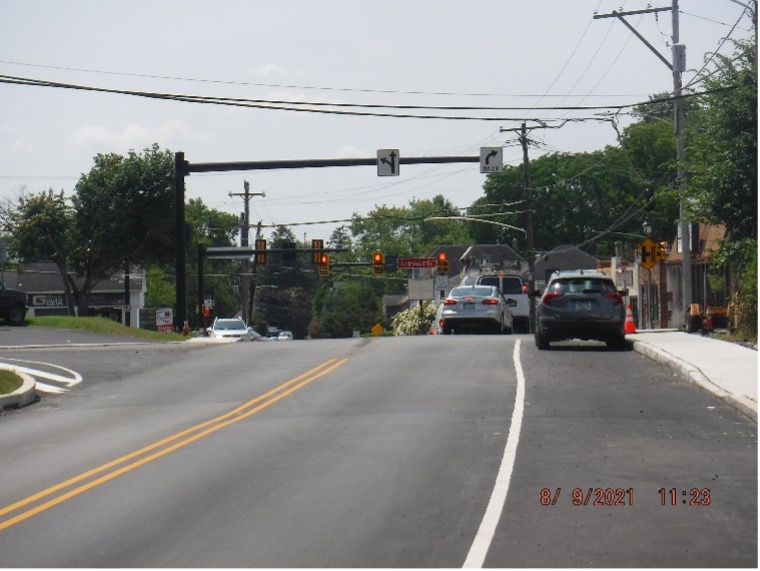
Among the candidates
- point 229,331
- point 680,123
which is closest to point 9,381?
point 680,123

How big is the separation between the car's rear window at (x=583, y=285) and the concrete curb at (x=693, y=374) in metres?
1.44

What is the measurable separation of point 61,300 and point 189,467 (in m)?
79.3

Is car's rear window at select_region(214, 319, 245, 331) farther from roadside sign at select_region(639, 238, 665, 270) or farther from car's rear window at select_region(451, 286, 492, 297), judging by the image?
roadside sign at select_region(639, 238, 665, 270)

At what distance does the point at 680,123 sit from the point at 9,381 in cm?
2534

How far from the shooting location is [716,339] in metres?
28.8

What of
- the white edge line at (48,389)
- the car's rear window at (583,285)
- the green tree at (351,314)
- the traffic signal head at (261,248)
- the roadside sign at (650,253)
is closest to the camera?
the white edge line at (48,389)

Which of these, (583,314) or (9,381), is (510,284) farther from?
(9,381)

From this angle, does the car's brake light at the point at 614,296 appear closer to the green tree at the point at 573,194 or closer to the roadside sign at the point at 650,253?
the roadside sign at the point at 650,253

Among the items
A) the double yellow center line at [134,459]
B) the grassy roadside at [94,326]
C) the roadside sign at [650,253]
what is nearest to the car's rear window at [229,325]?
the grassy roadside at [94,326]

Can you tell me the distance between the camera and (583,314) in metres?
26.9

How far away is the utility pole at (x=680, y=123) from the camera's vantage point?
125ft

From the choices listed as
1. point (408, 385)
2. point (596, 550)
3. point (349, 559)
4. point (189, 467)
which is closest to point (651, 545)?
point (596, 550)

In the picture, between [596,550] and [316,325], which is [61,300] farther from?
[596,550]

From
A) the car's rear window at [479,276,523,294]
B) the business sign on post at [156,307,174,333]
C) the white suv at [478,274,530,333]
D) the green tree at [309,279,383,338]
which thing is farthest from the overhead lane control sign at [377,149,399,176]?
the green tree at [309,279,383,338]
